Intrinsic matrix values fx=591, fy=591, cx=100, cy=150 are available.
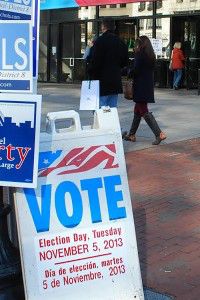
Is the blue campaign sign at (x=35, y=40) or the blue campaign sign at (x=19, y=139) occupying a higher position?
the blue campaign sign at (x=35, y=40)

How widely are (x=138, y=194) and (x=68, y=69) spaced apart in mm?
18459

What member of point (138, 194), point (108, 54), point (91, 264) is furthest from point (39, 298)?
point (108, 54)

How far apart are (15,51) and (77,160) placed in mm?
740

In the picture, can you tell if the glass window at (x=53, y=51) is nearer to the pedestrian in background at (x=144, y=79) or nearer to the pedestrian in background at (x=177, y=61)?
the pedestrian in background at (x=177, y=61)

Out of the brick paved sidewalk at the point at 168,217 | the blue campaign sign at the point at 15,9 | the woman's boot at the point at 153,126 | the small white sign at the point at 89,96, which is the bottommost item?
the brick paved sidewalk at the point at 168,217

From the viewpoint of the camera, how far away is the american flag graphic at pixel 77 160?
11.4ft

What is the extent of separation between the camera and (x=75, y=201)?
3.56 m

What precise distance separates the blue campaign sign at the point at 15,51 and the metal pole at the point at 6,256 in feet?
2.35

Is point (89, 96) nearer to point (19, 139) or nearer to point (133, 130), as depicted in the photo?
point (133, 130)

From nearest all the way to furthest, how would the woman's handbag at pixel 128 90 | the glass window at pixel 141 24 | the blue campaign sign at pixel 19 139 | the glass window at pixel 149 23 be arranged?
the blue campaign sign at pixel 19 139, the woman's handbag at pixel 128 90, the glass window at pixel 149 23, the glass window at pixel 141 24

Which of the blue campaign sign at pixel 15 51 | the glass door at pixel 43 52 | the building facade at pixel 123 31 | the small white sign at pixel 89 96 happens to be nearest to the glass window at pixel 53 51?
the building facade at pixel 123 31

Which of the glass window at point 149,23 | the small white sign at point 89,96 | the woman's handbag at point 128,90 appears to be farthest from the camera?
the glass window at point 149,23

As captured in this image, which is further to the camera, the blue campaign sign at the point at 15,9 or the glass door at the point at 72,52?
the glass door at the point at 72,52

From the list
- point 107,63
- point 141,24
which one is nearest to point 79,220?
point 107,63
